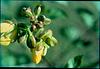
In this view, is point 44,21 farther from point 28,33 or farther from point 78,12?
point 78,12

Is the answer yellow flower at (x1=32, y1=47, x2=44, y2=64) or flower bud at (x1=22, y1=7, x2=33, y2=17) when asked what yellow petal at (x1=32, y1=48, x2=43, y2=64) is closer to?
yellow flower at (x1=32, y1=47, x2=44, y2=64)

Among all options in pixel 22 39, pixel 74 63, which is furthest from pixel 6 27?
pixel 74 63

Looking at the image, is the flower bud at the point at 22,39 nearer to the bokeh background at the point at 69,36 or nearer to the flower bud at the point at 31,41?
the flower bud at the point at 31,41

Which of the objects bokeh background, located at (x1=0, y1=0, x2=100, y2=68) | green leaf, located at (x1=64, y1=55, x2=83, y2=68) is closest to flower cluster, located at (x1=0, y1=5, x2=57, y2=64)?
green leaf, located at (x1=64, y1=55, x2=83, y2=68)

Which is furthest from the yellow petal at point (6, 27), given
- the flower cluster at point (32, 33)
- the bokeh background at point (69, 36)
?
the bokeh background at point (69, 36)

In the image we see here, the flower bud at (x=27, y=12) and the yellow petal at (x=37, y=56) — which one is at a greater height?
the flower bud at (x=27, y=12)

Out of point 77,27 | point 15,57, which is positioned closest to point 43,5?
point 15,57

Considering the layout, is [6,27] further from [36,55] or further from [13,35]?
[36,55]
